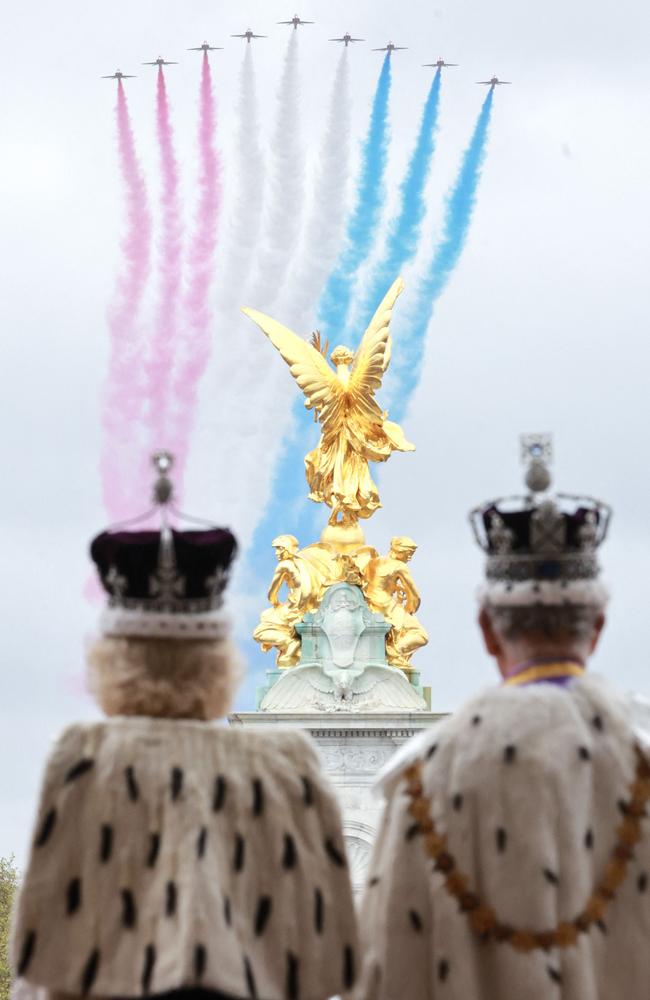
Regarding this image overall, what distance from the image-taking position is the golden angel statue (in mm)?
48344

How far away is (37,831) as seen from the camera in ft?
34.3

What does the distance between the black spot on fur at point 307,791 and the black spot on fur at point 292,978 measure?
1.85ft

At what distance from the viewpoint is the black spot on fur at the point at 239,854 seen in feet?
34.4

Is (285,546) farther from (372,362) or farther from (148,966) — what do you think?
(148,966)

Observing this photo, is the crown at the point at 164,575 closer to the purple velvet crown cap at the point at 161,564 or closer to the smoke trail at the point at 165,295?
the purple velvet crown cap at the point at 161,564

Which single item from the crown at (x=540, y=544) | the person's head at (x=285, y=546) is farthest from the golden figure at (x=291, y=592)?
the crown at (x=540, y=544)

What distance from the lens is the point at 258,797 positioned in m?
10.6

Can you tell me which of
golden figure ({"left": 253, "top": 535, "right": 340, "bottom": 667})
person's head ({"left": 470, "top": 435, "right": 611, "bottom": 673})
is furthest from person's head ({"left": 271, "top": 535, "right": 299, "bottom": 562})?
person's head ({"left": 470, "top": 435, "right": 611, "bottom": 673})

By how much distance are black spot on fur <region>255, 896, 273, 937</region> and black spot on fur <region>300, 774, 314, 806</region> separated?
1.32 feet

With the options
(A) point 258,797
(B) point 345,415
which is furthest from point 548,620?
(B) point 345,415

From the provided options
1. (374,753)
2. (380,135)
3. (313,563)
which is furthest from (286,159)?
(374,753)

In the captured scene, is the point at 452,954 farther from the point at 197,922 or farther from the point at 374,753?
the point at 374,753

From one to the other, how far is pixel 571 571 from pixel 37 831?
223cm

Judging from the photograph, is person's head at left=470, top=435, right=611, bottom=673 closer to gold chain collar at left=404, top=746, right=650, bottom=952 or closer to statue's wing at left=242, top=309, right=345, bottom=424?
gold chain collar at left=404, top=746, right=650, bottom=952
